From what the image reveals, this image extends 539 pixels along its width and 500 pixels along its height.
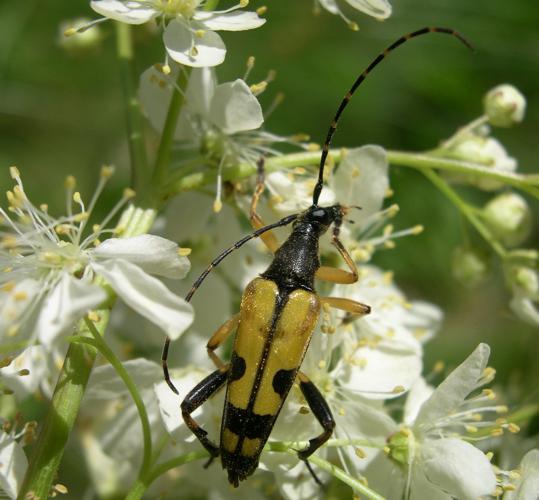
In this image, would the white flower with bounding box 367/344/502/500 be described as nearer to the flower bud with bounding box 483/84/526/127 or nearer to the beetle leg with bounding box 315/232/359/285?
the beetle leg with bounding box 315/232/359/285

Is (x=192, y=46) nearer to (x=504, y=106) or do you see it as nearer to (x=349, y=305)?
(x=349, y=305)

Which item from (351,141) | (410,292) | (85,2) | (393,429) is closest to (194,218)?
(393,429)

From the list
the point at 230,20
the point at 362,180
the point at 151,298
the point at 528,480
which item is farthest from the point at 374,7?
the point at 528,480

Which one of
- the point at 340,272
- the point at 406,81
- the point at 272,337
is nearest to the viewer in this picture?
the point at 272,337

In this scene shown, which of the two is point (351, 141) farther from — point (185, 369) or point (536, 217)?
point (185, 369)

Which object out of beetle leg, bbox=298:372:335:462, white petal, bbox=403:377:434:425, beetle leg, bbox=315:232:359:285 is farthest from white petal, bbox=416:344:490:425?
beetle leg, bbox=315:232:359:285

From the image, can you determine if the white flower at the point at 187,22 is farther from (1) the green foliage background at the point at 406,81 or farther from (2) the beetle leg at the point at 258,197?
(1) the green foliage background at the point at 406,81
